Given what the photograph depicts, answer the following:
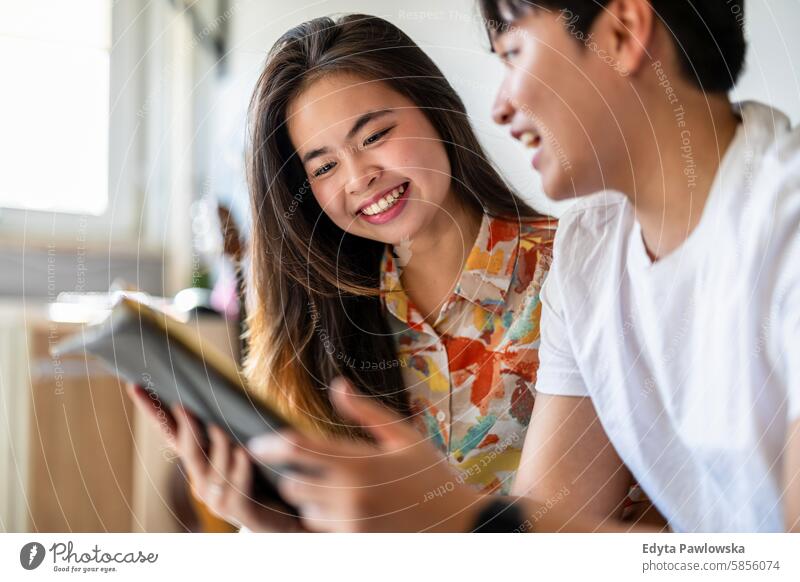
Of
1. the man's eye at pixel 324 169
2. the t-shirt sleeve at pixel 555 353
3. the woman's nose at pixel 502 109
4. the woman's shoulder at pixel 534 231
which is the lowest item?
the t-shirt sleeve at pixel 555 353

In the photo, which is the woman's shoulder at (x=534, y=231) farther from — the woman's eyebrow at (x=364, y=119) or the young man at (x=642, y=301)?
the woman's eyebrow at (x=364, y=119)

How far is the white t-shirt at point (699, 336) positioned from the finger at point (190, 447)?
23 centimetres

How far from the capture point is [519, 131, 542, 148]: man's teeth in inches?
18.0

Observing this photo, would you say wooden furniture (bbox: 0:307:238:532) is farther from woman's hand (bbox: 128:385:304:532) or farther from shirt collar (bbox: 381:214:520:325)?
shirt collar (bbox: 381:214:520:325)

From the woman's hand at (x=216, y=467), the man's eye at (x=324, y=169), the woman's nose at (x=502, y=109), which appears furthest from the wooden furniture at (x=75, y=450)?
the woman's nose at (x=502, y=109)

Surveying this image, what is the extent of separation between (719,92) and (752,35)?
0.05m

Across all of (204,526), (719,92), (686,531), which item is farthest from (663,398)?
(204,526)

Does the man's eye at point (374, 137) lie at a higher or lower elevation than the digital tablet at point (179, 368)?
higher

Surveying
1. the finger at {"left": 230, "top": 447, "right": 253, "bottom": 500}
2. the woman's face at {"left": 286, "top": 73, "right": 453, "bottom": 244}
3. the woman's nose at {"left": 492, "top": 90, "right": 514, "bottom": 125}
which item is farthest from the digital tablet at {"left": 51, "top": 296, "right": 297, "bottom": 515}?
the woman's nose at {"left": 492, "top": 90, "right": 514, "bottom": 125}

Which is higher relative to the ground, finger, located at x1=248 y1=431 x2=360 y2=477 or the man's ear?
the man's ear

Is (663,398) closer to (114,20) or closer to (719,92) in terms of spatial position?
(719,92)

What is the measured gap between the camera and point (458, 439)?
46 centimetres

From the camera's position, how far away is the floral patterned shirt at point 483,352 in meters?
0.46
